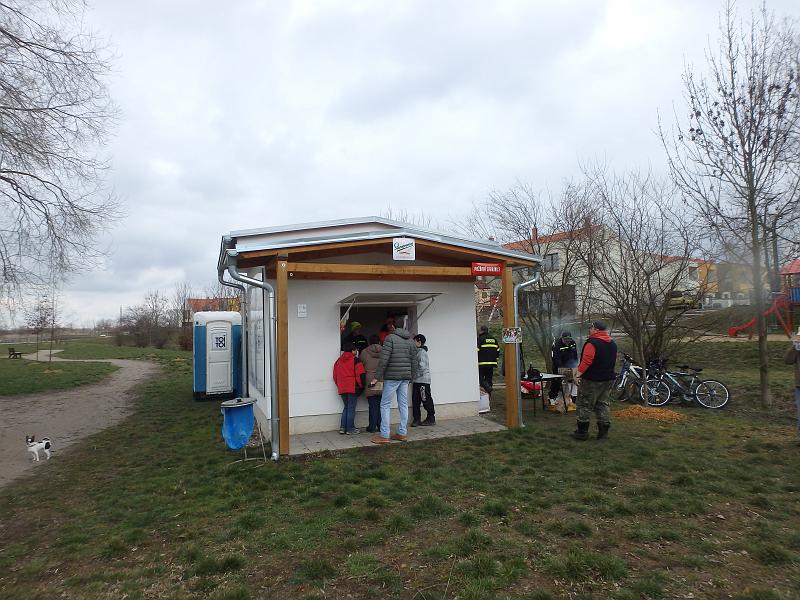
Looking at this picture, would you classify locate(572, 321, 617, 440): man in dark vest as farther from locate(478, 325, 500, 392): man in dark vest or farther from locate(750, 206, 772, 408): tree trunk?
locate(750, 206, 772, 408): tree trunk

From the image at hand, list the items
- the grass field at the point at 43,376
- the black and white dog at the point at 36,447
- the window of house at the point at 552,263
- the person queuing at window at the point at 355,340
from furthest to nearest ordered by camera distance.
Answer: the grass field at the point at 43,376, the window of house at the point at 552,263, the person queuing at window at the point at 355,340, the black and white dog at the point at 36,447

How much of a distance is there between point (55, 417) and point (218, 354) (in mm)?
3765

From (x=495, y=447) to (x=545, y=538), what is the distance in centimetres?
297

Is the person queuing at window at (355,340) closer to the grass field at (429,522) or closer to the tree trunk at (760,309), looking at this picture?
the grass field at (429,522)

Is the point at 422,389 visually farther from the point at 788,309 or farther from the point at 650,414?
the point at 788,309

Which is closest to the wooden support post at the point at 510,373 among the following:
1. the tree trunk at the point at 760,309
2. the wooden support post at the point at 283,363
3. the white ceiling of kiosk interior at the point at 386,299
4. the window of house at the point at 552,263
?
the white ceiling of kiosk interior at the point at 386,299

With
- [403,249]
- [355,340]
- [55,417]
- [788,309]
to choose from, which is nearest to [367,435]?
[355,340]

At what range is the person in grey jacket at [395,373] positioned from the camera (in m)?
7.27

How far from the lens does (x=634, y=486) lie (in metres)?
5.20

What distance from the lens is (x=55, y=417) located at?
37.1 ft

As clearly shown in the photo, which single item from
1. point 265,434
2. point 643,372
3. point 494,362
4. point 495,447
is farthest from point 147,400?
point 643,372

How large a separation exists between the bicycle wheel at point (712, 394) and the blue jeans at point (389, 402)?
626cm

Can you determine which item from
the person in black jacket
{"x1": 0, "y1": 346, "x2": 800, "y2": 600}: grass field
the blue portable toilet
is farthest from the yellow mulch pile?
the blue portable toilet

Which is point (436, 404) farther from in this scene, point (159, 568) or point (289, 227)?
point (159, 568)
